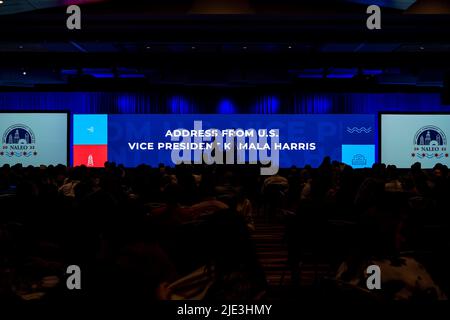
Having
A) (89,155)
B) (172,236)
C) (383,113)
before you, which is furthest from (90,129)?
(172,236)

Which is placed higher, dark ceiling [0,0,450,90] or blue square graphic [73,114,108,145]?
dark ceiling [0,0,450,90]

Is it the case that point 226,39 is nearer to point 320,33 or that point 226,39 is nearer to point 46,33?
point 320,33

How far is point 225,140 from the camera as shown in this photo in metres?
14.5

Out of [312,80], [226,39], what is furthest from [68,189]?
[312,80]

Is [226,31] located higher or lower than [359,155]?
higher

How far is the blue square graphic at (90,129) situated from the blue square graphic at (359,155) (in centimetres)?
706

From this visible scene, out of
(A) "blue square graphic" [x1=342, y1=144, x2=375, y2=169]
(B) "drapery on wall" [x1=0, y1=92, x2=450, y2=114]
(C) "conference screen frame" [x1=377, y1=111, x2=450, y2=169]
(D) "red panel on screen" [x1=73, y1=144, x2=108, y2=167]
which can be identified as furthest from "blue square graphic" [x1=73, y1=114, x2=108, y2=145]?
(C) "conference screen frame" [x1=377, y1=111, x2=450, y2=169]

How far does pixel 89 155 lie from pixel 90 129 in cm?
77

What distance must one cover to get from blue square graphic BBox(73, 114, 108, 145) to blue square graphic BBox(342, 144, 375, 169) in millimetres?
7056

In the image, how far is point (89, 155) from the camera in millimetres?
14547

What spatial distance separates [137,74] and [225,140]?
315 cm

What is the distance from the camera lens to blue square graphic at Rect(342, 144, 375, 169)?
14.5 meters

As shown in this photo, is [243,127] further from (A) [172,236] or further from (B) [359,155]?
(A) [172,236]

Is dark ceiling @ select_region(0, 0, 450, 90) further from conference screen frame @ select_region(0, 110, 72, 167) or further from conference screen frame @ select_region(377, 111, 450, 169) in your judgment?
conference screen frame @ select_region(0, 110, 72, 167)
